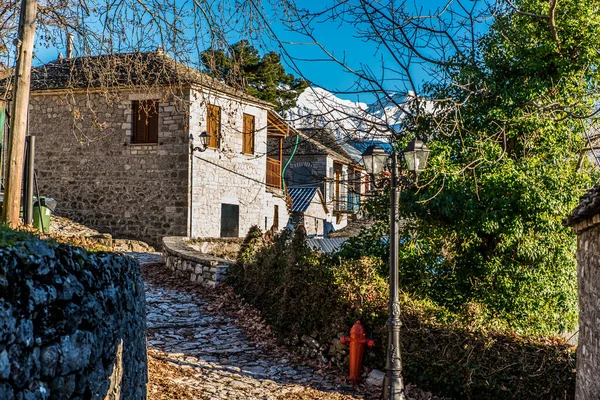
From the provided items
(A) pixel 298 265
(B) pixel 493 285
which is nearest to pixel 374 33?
(A) pixel 298 265

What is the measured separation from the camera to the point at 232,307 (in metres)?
11.8

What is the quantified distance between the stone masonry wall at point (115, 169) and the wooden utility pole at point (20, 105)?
12261 mm

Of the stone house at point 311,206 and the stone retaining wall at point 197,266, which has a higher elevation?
the stone house at point 311,206

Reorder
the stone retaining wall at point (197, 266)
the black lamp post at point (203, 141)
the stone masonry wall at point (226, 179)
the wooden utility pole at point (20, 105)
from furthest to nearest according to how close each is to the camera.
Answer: the stone masonry wall at point (226, 179)
the black lamp post at point (203, 141)
the stone retaining wall at point (197, 266)
the wooden utility pole at point (20, 105)

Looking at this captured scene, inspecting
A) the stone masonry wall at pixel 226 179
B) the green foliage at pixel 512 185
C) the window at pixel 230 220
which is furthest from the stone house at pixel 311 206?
the green foliage at pixel 512 185

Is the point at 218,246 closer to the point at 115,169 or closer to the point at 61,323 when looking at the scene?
the point at 115,169

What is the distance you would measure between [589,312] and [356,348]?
3132 millimetres

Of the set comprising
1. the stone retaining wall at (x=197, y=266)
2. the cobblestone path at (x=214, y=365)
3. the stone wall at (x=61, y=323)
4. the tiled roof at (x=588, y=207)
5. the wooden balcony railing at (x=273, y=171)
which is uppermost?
the wooden balcony railing at (x=273, y=171)

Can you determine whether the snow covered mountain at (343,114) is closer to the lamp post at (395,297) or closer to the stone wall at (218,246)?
the lamp post at (395,297)

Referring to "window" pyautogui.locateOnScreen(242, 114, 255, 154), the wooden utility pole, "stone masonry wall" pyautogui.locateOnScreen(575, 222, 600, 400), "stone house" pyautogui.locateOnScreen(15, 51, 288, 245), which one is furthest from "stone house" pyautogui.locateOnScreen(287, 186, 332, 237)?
the wooden utility pole

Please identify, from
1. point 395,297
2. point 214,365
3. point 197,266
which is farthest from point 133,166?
Answer: point 395,297

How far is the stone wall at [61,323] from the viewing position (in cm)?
281

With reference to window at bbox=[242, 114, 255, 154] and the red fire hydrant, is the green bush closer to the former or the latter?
the red fire hydrant

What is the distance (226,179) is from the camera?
2136cm
